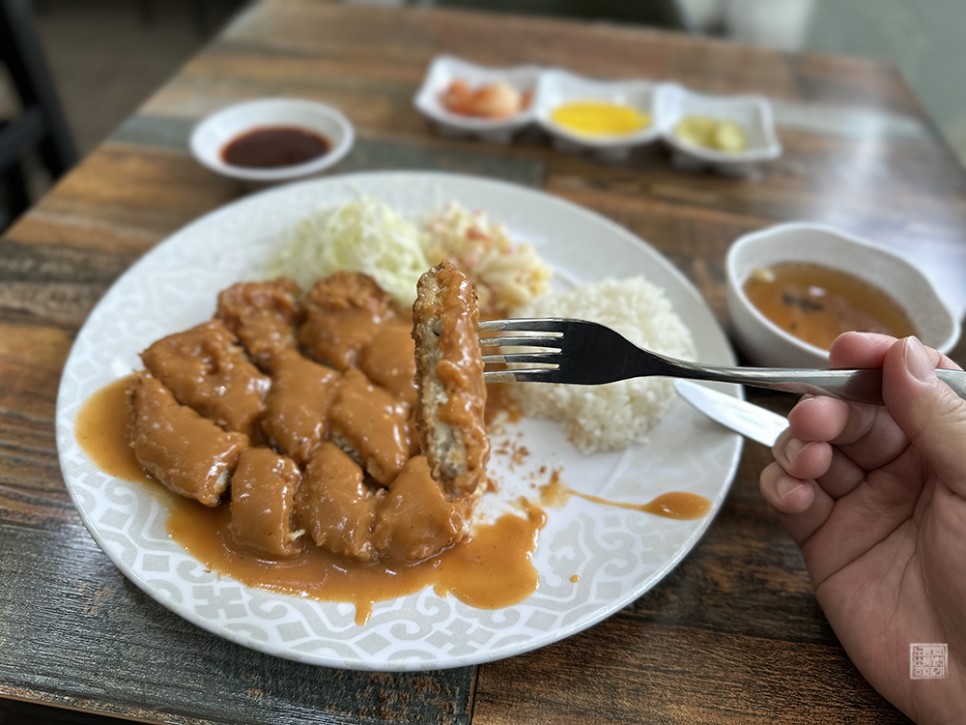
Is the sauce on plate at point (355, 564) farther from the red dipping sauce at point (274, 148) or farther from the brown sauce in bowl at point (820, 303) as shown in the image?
the red dipping sauce at point (274, 148)

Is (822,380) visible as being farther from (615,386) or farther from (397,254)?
(397,254)

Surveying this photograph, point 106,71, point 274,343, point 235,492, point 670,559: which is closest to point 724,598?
point 670,559

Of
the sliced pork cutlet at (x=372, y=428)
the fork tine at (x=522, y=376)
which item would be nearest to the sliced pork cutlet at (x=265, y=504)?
the sliced pork cutlet at (x=372, y=428)

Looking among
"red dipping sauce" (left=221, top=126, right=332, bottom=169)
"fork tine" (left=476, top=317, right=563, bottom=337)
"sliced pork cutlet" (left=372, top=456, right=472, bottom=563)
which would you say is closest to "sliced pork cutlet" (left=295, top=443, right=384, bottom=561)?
"sliced pork cutlet" (left=372, top=456, right=472, bottom=563)

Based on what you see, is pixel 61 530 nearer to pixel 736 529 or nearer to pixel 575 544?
pixel 575 544

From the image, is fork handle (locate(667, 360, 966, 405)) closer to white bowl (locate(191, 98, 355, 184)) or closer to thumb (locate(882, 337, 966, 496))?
thumb (locate(882, 337, 966, 496))

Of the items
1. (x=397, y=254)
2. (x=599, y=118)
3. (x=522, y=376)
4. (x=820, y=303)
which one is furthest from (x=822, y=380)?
(x=599, y=118)
